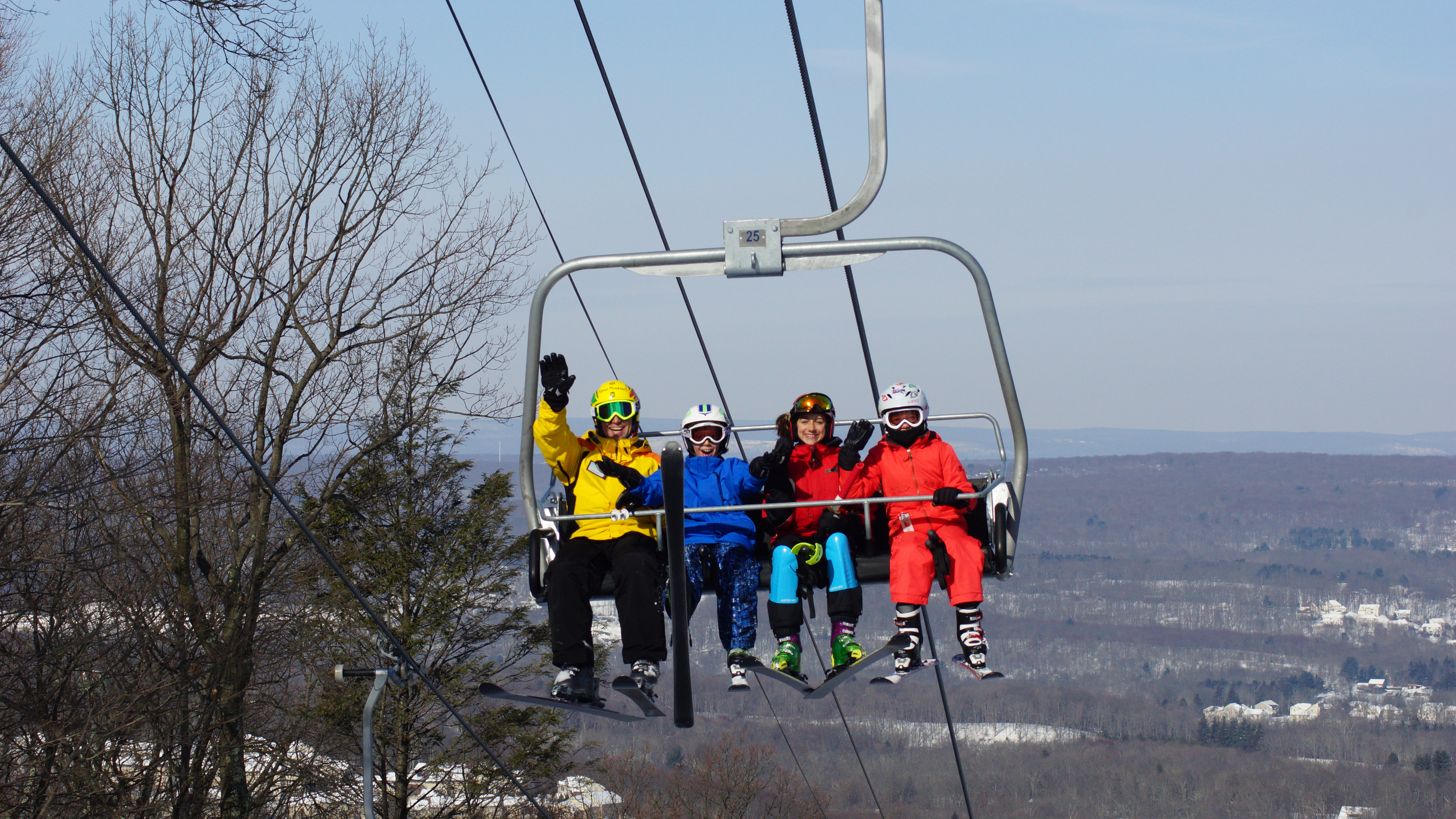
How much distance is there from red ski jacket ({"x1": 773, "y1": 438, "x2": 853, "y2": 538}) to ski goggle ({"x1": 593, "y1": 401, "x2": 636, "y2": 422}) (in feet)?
2.71

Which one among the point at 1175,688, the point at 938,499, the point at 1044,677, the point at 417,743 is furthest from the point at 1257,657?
the point at 938,499

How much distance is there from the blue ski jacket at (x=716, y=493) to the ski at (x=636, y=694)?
731mm

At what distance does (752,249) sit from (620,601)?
1817 millimetres

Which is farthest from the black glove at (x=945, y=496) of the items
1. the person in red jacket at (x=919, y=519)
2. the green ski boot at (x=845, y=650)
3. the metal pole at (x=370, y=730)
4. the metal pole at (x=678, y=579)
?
the metal pole at (x=370, y=730)

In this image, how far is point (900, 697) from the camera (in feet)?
468

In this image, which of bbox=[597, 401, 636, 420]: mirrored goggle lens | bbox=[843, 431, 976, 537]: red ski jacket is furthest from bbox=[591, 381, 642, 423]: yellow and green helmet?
bbox=[843, 431, 976, 537]: red ski jacket

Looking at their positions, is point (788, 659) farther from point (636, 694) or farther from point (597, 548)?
point (597, 548)

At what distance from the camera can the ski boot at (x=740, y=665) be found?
19.0 ft

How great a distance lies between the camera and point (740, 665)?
5812mm

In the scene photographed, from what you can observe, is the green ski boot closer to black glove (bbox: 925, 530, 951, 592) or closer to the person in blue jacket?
the person in blue jacket

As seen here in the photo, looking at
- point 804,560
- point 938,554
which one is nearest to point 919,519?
point 938,554

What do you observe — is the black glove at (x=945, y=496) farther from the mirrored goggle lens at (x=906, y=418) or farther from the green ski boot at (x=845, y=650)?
the green ski boot at (x=845, y=650)

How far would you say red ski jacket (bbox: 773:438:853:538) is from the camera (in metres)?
6.53

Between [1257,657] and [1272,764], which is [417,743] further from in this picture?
[1257,657]
